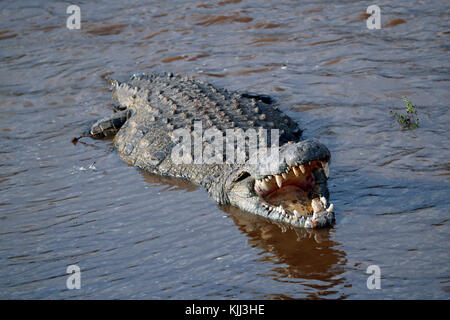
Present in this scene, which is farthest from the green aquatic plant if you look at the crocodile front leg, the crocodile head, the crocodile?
the crocodile front leg

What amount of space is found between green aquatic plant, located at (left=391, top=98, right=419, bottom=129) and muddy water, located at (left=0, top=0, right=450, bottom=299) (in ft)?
0.40

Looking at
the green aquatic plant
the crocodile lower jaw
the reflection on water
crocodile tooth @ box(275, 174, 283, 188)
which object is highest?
the green aquatic plant

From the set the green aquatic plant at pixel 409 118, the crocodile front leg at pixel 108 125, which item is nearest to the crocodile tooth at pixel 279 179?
the green aquatic plant at pixel 409 118

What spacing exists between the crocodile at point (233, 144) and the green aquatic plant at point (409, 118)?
3.97 feet

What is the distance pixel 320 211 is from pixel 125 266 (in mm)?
1714

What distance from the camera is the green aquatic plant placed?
6.61m

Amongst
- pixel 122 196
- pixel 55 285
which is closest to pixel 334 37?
pixel 122 196

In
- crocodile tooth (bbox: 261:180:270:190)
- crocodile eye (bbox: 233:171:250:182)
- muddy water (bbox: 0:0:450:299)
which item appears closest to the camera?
muddy water (bbox: 0:0:450:299)

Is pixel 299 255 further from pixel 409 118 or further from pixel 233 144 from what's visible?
pixel 409 118

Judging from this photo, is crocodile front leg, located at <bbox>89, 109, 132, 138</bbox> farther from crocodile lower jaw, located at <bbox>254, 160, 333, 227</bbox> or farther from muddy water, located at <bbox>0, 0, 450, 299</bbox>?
crocodile lower jaw, located at <bbox>254, 160, 333, 227</bbox>

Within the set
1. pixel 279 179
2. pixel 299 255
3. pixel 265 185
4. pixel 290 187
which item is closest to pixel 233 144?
pixel 265 185

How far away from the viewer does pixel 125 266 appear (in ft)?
14.7

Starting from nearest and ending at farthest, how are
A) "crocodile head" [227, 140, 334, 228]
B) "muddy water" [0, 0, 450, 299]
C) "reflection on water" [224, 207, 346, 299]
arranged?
1. "reflection on water" [224, 207, 346, 299]
2. "muddy water" [0, 0, 450, 299]
3. "crocodile head" [227, 140, 334, 228]

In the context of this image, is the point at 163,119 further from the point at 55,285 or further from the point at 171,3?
the point at 171,3
